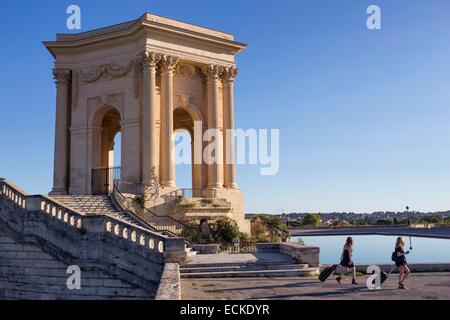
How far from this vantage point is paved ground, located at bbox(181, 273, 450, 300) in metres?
11.9

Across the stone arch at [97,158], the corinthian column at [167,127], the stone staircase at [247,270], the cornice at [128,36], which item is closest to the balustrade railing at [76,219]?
the stone staircase at [247,270]

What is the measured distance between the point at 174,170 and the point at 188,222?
3.57m

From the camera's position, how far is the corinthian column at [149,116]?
1073 inches

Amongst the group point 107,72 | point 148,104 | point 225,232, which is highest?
point 107,72

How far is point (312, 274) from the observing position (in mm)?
16484

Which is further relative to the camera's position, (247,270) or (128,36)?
(128,36)

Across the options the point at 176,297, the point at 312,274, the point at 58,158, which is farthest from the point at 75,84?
the point at 176,297

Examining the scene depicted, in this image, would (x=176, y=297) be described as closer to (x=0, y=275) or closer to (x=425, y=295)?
(x=425, y=295)

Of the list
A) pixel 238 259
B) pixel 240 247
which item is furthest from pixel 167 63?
pixel 238 259

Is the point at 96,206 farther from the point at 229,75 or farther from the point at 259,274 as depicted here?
the point at 229,75

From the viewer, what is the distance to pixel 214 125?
30016 millimetres

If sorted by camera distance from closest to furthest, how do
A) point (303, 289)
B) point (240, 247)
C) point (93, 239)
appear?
point (303, 289), point (93, 239), point (240, 247)

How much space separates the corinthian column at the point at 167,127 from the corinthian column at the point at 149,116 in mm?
483

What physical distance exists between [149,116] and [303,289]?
16597 mm
